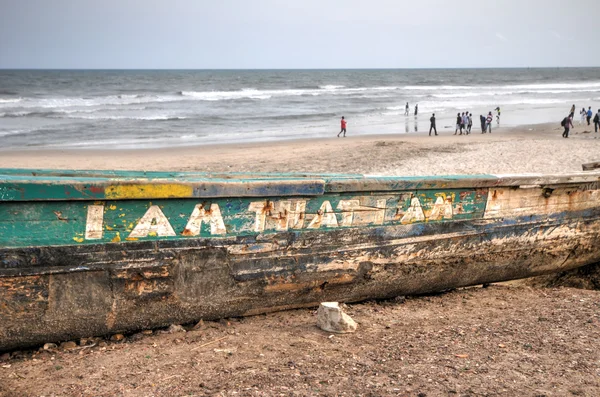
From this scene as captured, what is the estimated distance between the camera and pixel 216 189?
485cm

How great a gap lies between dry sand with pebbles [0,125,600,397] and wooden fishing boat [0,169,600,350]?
24cm

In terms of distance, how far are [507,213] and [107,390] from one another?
454cm

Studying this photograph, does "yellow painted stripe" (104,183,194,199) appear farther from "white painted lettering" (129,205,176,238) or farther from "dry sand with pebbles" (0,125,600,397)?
"dry sand with pebbles" (0,125,600,397)

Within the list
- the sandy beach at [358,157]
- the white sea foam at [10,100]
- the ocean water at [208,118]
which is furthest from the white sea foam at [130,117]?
the white sea foam at [10,100]

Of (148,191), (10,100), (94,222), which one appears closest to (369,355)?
(148,191)

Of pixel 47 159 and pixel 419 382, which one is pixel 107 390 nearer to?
pixel 419 382

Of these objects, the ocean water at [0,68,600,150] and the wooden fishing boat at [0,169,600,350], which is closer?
the wooden fishing boat at [0,169,600,350]

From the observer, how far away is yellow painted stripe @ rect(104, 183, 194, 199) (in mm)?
4516

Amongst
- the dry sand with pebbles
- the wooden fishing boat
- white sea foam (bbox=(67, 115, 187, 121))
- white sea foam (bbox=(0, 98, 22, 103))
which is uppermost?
white sea foam (bbox=(0, 98, 22, 103))

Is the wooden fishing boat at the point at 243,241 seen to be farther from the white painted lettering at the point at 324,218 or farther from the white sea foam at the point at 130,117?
the white sea foam at the point at 130,117

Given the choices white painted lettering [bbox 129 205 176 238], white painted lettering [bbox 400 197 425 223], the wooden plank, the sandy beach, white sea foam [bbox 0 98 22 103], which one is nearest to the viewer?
the wooden plank

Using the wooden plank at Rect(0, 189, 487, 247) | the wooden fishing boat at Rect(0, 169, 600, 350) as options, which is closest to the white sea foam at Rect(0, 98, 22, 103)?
the wooden fishing boat at Rect(0, 169, 600, 350)

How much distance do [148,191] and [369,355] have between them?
7.32ft

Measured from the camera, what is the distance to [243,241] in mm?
5082
